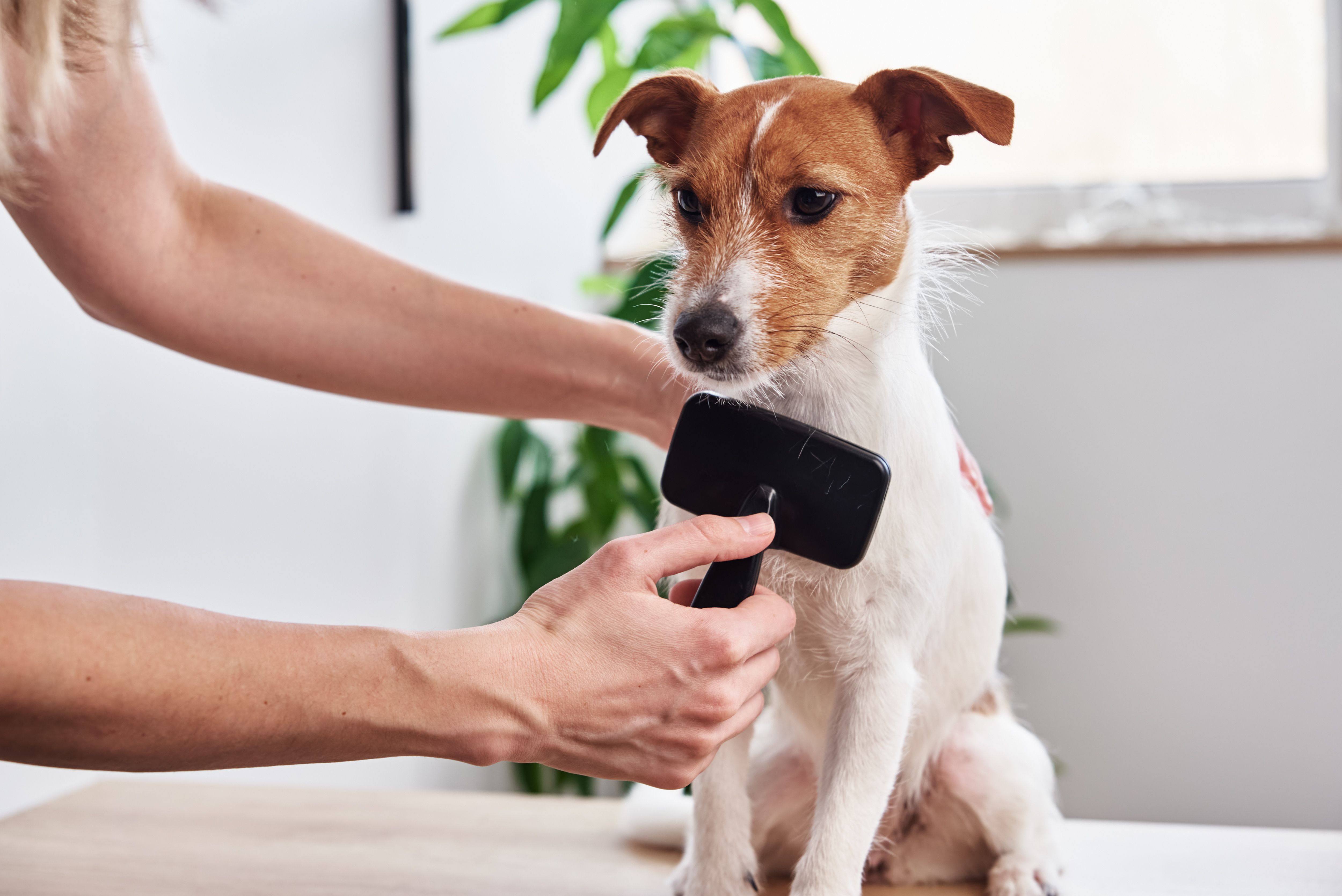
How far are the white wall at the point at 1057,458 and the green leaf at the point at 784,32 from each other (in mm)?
624

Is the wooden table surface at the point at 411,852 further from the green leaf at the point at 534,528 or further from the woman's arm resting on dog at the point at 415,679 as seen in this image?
the green leaf at the point at 534,528

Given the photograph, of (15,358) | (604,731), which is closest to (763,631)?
(604,731)

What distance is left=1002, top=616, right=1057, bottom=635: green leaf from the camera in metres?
1.66

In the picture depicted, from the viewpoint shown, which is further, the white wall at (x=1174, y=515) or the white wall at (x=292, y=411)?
the white wall at (x=1174, y=515)

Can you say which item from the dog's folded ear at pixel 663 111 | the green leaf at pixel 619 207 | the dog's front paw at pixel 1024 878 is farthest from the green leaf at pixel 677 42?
the dog's front paw at pixel 1024 878

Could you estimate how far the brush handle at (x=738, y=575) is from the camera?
0.64 meters

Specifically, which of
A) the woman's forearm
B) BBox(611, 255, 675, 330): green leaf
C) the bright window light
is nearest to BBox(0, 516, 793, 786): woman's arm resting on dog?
the woman's forearm

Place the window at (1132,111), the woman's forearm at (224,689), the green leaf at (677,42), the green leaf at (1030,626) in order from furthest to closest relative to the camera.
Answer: the window at (1132,111)
the green leaf at (1030,626)
the green leaf at (677,42)
the woman's forearm at (224,689)

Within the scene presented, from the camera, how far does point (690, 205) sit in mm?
751

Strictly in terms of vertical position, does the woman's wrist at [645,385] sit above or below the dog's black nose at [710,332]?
below

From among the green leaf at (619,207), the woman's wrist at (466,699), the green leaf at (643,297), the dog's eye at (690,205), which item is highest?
the green leaf at (619,207)

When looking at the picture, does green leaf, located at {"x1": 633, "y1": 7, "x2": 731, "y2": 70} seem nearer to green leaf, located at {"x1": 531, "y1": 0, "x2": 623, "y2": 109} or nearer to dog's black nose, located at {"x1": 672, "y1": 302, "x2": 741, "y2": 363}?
green leaf, located at {"x1": 531, "y1": 0, "x2": 623, "y2": 109}

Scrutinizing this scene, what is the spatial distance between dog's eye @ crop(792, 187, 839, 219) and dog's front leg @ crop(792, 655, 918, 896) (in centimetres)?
33

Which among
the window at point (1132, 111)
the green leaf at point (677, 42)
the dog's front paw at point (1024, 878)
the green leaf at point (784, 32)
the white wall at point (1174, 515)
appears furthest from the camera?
the window at point (1132, 111)
